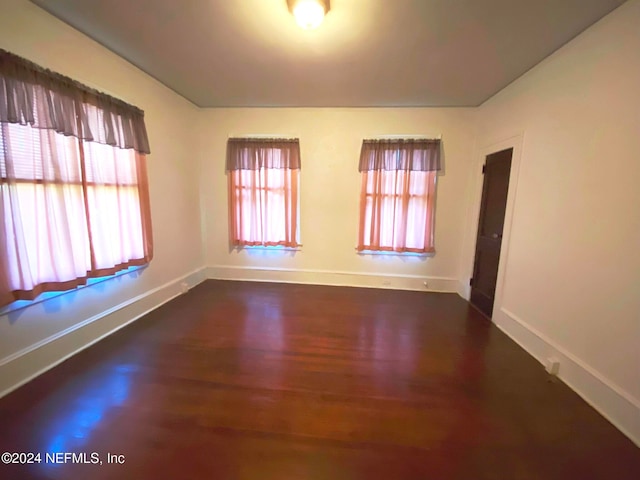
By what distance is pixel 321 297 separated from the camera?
3781 millimetres

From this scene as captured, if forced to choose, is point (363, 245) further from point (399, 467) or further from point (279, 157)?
point (399, 467)

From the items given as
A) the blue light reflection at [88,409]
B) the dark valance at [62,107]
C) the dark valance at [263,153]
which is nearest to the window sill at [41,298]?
the blue light reflection at [88,409]

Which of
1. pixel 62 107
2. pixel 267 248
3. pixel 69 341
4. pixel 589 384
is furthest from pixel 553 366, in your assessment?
pixel 62 107

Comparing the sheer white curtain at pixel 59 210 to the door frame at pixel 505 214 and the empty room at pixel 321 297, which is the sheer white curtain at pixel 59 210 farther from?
the door frame at pixel 505 214

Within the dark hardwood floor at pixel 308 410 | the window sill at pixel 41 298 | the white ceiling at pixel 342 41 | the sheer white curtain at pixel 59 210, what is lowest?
the dark hardwood floor at pixel 308 410

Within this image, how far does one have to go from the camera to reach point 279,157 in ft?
13.1

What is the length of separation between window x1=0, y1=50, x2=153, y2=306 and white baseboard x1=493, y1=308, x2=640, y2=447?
408 centimetres

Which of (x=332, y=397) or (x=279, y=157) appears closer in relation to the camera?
(x=332, y=397)

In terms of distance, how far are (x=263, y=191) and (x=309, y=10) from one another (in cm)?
260

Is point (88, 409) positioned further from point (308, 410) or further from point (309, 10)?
point (309, 10)

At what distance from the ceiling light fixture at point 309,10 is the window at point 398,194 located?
2163 mm

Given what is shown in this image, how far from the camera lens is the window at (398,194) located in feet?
12.4

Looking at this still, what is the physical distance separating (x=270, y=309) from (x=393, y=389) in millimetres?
1828


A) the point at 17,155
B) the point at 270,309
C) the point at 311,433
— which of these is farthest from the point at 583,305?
the point at 17,155
